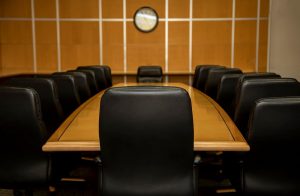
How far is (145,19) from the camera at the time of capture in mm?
8180

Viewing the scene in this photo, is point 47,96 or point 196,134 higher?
point 47,96

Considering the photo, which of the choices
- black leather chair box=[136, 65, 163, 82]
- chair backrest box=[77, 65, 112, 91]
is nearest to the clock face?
black leather chair box=[136, 65, 163, 82]

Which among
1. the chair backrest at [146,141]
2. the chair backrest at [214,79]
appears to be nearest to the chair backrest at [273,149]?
the chair backrest at [146,141]

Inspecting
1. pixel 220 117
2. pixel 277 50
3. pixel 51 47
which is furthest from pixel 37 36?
pixel 220 117

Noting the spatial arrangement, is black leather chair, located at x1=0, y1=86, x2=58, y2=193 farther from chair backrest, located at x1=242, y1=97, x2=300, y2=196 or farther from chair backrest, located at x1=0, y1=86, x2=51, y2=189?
chair backrest, located at x1=242, y1=97, x2=300, y2=196

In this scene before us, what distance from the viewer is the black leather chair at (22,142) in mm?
2176

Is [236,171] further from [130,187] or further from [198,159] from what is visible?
[130,187]

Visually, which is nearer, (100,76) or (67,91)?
(67,91)

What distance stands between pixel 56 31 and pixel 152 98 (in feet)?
23.1

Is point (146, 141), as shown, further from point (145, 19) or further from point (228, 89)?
point (145, 19)

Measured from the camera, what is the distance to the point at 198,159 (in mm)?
1902

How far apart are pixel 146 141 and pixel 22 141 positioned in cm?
89

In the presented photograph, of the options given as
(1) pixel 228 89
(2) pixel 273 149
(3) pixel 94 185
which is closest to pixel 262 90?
(2) pixel 273 149

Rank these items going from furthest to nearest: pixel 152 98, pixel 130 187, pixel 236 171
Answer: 1. pixel 236 171
2. pixel 130 187
3. pixel 152 98
